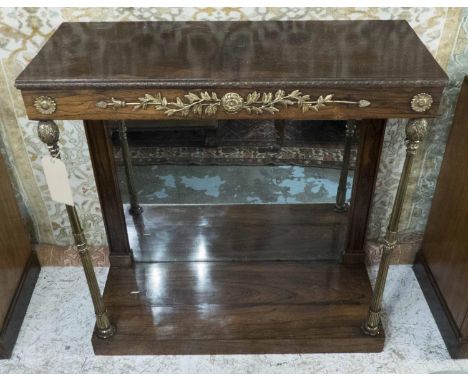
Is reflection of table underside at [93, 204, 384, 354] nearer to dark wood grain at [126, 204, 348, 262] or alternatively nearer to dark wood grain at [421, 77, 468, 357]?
dark wood grain at [126, 204, 348, 262]

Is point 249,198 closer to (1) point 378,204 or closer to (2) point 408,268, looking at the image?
(1) point 378,204

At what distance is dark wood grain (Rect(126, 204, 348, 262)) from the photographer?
1826mm

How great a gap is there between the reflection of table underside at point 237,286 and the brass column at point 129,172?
0.04 m

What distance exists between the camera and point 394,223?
132 cm

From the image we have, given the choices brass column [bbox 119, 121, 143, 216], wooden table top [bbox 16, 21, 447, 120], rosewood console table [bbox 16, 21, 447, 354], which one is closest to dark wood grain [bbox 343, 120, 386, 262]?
rosewood console table [bbox 16, 21, 447, 354]

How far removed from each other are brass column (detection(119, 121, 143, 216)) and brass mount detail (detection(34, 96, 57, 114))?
426 millimetres

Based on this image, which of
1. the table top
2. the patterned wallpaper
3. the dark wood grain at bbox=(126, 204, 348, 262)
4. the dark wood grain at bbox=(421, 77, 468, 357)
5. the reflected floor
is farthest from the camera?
the dark wood grain at bbox=(126, 204, 348, 262)

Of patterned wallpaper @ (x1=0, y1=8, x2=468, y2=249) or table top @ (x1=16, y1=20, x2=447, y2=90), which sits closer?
table top @ (x1=16, y1=20, x2=447, y2=90)

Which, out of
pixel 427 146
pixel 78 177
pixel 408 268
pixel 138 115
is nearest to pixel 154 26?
pixel 138 115

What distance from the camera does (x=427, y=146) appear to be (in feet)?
5.39

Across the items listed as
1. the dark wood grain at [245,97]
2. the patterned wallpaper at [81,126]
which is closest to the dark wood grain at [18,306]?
the patterned wallpaper at [81,126]

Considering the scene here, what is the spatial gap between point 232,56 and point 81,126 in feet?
2.01

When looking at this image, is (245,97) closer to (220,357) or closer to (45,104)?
(45,104)

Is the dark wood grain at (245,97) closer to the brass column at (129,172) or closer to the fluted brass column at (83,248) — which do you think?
the fluted brass column at (83,248)
